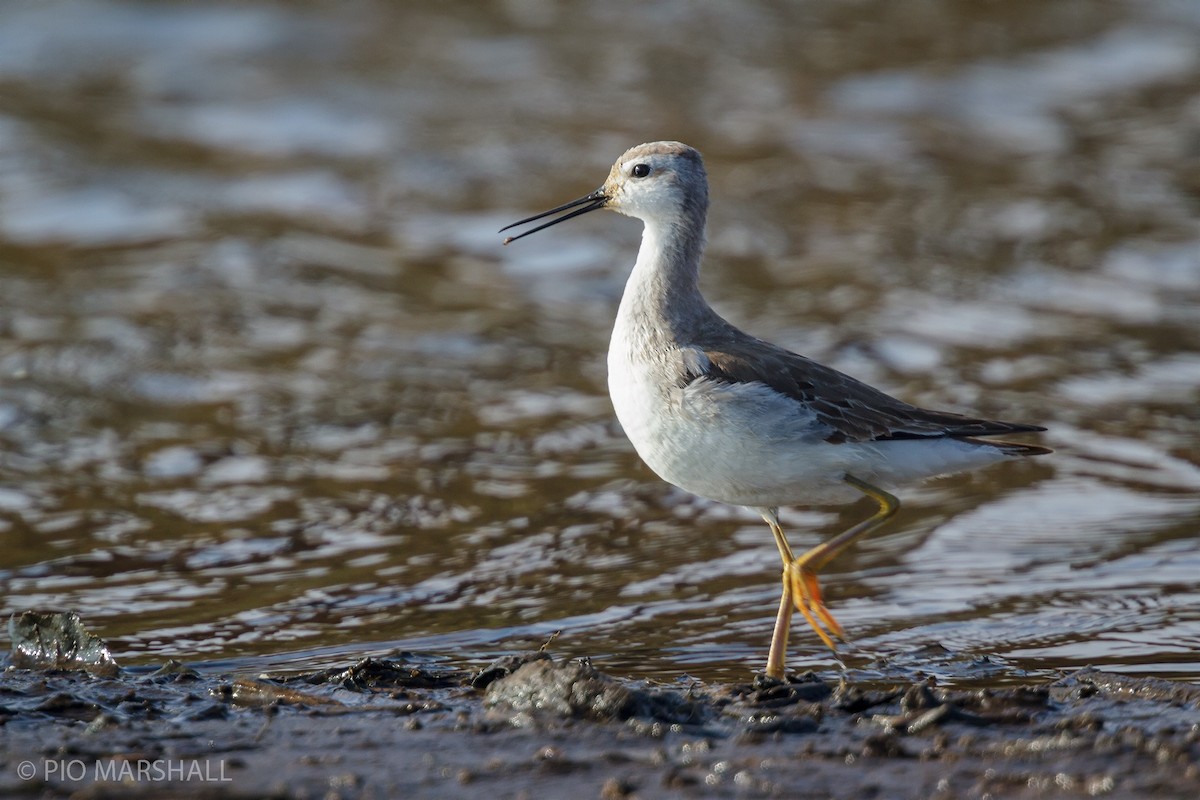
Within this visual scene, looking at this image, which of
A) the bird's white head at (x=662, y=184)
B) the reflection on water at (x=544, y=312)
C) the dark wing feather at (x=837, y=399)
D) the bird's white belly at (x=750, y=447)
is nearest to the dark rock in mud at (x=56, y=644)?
the reflection on water at (x=544, y=312)

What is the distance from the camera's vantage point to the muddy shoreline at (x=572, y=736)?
17.5 feet

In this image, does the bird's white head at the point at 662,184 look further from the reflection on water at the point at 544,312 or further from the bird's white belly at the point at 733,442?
the reflection on water at the point at 544,312

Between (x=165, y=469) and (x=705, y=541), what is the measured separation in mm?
3750

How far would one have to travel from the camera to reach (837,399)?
704 cm

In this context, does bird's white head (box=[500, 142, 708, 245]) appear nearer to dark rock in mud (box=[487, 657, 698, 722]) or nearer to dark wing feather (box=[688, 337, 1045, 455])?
dark wing feather (box=[688, 337, 1045, 455])

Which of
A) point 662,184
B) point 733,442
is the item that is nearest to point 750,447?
point 733,442

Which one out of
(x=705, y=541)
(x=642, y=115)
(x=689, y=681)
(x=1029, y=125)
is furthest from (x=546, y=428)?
(x=1029, y=125)

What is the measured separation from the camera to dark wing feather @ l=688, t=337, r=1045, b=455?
6.96 m

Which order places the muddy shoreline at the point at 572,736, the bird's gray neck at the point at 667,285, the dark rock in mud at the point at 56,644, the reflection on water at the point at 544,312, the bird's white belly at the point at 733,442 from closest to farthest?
the muddy shoreline at the point at 572,736
the dark rock in mud at the point at 56,644
the bird's white belly at the point at 733,442
the bird's gray neck at the point at 667,285
the reflection on water at the point at 544,312

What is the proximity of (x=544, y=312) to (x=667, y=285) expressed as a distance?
6092 millimetres

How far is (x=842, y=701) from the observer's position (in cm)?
607

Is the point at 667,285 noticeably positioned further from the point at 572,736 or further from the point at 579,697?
the point at 572,736

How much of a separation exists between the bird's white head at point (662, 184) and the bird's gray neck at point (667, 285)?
54 mm

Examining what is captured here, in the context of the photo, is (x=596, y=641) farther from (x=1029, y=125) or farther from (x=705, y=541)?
(x=1029, y=125)
